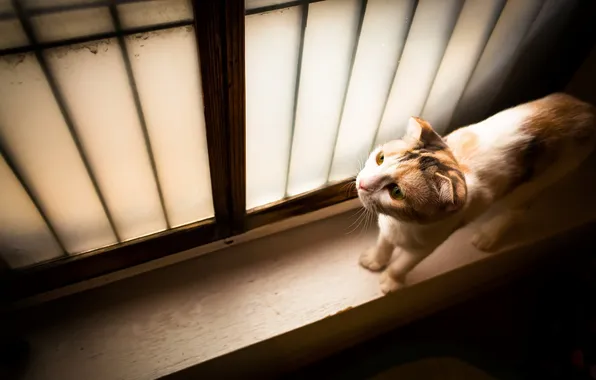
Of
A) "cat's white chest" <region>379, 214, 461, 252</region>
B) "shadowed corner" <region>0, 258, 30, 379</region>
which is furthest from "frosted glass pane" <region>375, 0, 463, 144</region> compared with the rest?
"shadowed corner" <region>0, 258, 30, 379</region>

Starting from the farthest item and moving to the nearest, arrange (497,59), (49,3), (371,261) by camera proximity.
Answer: (371,261), (497,59), (49,3)

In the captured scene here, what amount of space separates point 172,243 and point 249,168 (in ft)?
0.75

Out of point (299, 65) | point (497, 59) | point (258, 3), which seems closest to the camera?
point (258, 3)

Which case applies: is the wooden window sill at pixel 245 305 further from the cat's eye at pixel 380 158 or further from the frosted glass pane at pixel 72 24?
the frosted glass pane at pixel 72 24

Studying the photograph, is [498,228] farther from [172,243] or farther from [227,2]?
[227,2]

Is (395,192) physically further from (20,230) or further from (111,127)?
(20,230)

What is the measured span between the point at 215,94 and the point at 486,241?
0.77 metres

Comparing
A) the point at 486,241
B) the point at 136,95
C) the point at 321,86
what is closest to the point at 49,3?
the point at 136,95

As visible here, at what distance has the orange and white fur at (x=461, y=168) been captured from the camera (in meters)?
0.77

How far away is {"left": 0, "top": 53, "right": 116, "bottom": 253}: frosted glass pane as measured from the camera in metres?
0.59

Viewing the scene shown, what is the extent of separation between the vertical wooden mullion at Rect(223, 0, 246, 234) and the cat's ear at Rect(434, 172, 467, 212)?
0.33 meters

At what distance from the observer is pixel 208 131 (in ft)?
2.44

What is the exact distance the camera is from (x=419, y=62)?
873mm

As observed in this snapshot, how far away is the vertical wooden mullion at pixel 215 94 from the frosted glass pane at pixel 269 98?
6 cm
